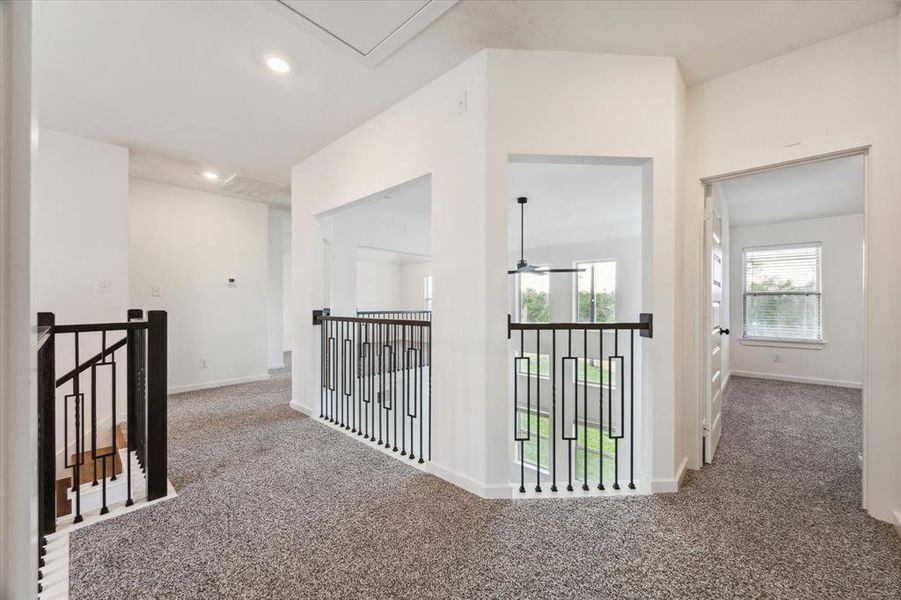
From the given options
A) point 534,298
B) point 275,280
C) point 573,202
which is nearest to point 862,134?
point 573,202

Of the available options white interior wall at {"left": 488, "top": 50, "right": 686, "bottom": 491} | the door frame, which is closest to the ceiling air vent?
white interior wall at {"left": 488, "top": 50, "right": 686, "bottom": 491}

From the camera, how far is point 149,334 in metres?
2.01

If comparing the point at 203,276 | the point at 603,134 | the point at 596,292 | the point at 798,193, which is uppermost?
the point at 798,193

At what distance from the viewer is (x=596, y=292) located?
6.54m

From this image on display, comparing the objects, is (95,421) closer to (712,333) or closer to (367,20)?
(367,20)

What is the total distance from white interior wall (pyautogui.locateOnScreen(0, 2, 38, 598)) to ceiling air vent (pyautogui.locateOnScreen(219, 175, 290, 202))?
403cm

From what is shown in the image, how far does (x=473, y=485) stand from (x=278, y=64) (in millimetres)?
2850

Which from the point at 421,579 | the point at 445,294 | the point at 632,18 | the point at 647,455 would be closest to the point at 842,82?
the point at 632,18

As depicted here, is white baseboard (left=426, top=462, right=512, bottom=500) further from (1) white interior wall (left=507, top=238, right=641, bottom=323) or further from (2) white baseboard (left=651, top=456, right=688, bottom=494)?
(1) white interior wall (left=507, top=238, right=641, bottom=323)

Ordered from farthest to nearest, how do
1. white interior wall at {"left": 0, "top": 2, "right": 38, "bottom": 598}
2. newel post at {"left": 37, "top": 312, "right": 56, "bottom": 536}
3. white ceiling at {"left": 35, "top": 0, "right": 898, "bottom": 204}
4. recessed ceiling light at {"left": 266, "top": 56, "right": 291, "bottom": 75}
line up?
1. recessed ceiling light at {"left": 266, "top": 56, "right": 291, "bottom": 75}
2. white ceiling at {"left": 35, "top": 0, "right": 898, "bottom": 204}
3. newel post at {"left": 37, "top": 312, "right": 56, "bottom": 536}
4. white interior wall at {"left": 0, "top": 2, "right": 38, "bottom": 598}

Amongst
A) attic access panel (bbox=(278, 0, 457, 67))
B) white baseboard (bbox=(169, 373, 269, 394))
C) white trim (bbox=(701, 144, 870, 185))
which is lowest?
white baseboard (bbox=(169, 373, 269, 394))

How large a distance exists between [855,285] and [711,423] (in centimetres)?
464

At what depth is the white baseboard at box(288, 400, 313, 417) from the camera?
3478mm

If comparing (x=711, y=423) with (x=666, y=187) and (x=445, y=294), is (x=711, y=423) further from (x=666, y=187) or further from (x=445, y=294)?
(x=445, y=294)
